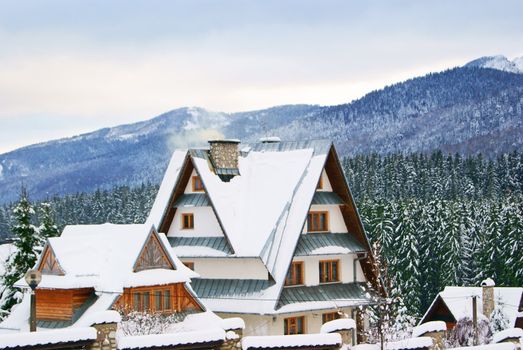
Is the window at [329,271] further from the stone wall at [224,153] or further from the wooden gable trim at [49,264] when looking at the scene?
the wooden gable trim at [49,264]

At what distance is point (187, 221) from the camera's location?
4747cm

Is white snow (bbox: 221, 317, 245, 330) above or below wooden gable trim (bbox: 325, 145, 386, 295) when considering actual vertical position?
below

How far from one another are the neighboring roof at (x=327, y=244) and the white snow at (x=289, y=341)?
20.6 meters

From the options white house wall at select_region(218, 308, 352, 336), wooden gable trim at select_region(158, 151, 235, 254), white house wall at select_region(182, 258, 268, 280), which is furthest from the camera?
wooden gable trim at select_region(158, 151, 235, 254)

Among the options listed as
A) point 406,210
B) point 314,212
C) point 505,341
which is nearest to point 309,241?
point 314,212

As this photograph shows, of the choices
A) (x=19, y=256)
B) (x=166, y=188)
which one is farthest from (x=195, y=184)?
(x=19, y=256)

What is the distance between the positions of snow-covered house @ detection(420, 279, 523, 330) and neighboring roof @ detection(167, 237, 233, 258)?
20.2 m

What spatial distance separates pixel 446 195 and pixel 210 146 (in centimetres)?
13156

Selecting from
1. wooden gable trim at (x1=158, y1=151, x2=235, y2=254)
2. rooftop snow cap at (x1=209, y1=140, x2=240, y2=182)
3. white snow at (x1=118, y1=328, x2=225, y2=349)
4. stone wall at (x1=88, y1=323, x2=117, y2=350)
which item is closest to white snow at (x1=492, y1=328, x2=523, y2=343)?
white snow at (x1=118, y1=328, x2=225, y2=349)

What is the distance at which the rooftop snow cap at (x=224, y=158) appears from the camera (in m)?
47.5

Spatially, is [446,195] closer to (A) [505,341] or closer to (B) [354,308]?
(B) [354,308]

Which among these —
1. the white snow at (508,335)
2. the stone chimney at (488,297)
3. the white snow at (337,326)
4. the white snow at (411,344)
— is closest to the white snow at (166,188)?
the stone chimney at (488,297)

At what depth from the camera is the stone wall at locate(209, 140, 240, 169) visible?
47625mm

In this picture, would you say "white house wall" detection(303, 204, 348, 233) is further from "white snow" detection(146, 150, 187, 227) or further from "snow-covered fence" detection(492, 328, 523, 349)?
"snow-covered fence" detection(492, 328, 523, 349)
